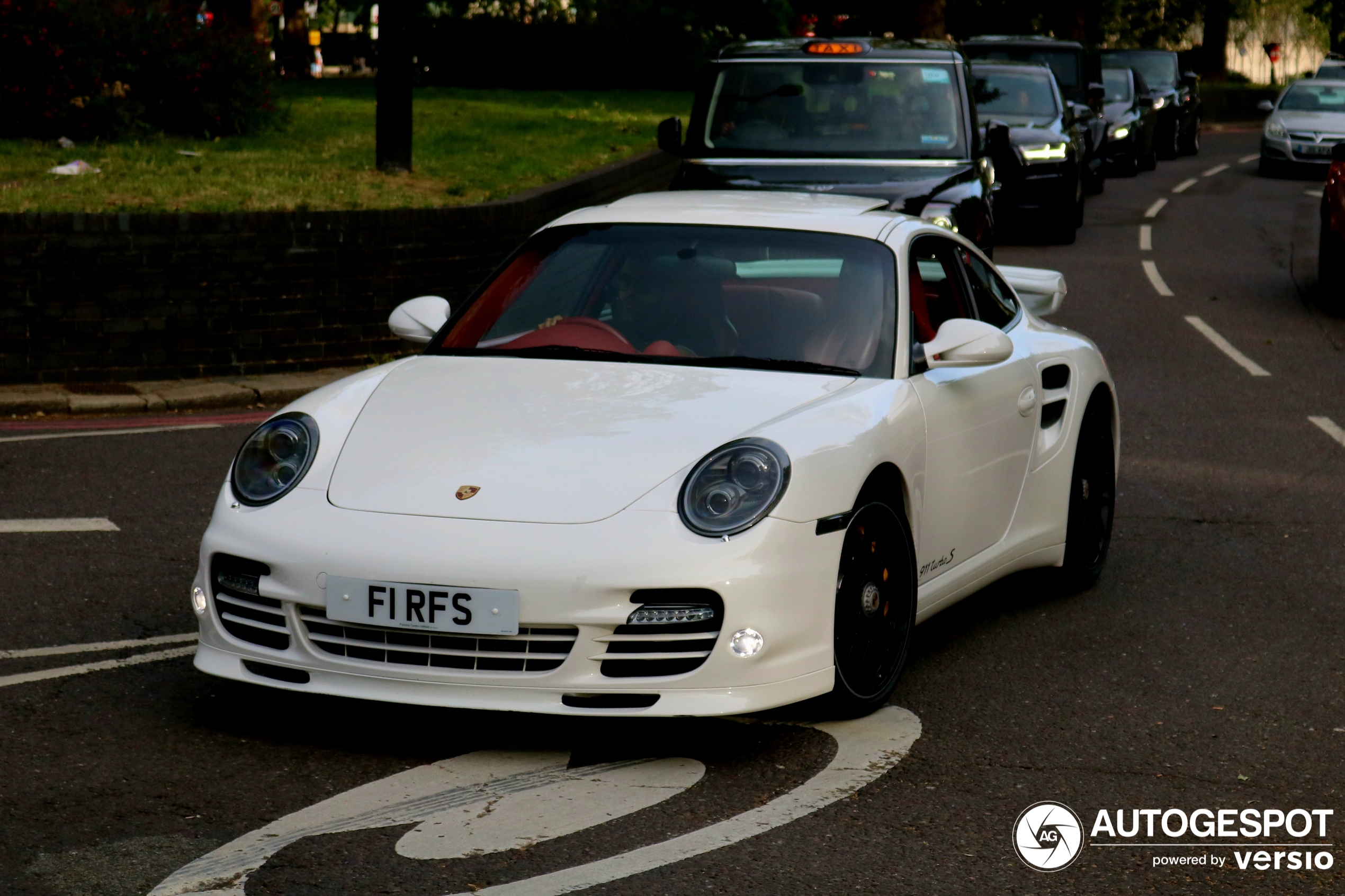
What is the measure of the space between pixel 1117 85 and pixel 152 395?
22.1 m

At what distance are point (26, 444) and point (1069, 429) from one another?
18.7ft

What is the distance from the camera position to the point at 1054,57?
2553 centimetres

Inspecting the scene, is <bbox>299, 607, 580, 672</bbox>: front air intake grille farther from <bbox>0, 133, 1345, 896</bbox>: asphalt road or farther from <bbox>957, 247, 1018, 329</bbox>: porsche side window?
<bbox>957, 247, 1018, 329</bbox>: porsche side window

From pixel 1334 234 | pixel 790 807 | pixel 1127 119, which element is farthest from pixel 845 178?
pixel 1127 119

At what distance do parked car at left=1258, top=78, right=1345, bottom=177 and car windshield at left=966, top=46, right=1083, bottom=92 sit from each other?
5.41m

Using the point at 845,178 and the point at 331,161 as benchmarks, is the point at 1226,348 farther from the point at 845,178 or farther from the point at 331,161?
the point at 331,161

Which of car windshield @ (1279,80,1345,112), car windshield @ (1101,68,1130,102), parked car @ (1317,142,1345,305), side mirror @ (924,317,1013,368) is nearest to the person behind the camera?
side mirror @ (924,317,1013,368)

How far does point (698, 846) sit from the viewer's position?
13.5 ft

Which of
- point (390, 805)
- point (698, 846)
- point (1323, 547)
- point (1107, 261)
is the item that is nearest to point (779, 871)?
point (698, 846)

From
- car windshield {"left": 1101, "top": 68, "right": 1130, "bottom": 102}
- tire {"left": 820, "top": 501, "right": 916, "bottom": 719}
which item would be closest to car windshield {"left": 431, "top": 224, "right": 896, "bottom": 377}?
tire {"left": 820, "top": 501, "right": 916, "bottom": 719}

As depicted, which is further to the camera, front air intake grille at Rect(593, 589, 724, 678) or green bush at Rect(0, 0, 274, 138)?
green bush at Rect(0, 0, 274, 138)

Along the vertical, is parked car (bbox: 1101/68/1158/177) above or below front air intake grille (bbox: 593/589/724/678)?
above

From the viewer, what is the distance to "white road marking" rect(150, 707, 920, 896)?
3902 millimetres

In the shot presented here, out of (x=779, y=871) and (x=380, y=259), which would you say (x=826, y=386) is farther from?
(x=380, y=259)
